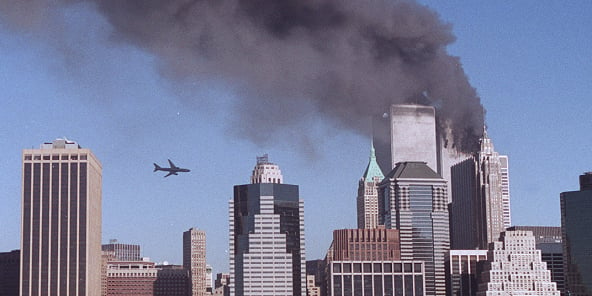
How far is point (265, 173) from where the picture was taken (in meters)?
118

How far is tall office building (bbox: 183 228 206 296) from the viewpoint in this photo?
138m

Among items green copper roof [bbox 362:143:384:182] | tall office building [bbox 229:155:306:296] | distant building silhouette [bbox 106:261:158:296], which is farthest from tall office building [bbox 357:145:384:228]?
tall office building [bbox 229:155:306:296]

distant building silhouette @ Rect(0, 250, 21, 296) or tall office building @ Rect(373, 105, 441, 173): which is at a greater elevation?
tall office building @ Rect(373, 105, 441, 173)

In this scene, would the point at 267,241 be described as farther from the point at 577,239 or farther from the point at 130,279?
the point at 577,239

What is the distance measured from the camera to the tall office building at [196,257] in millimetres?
137500

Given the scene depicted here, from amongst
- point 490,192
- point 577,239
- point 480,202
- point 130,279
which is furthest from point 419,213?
point 130,279

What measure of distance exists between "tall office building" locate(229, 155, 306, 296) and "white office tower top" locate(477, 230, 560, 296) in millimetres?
17212

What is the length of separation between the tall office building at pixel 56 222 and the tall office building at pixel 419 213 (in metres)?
27.7

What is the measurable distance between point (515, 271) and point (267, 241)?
21.7 meters

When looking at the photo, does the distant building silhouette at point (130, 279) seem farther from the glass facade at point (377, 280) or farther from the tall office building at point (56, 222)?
the glass facade at point (377, 280)

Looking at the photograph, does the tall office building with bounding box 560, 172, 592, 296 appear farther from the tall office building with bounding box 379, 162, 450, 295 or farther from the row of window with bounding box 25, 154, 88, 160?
the row of window with bounding box 25, 154, 88, 160

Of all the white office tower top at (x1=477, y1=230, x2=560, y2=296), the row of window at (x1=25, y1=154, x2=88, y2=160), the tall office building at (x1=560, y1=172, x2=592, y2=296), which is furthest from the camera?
the row of window at (x1=25, y1=154, x2=88, y2=160)

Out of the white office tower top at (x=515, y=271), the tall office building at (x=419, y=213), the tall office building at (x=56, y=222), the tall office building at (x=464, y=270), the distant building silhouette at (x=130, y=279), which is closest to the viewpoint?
the white office tower top at (x=515, y=271)

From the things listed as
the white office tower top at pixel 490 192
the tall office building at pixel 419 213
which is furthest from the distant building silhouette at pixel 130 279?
the white office tower top at pixel 490 192
